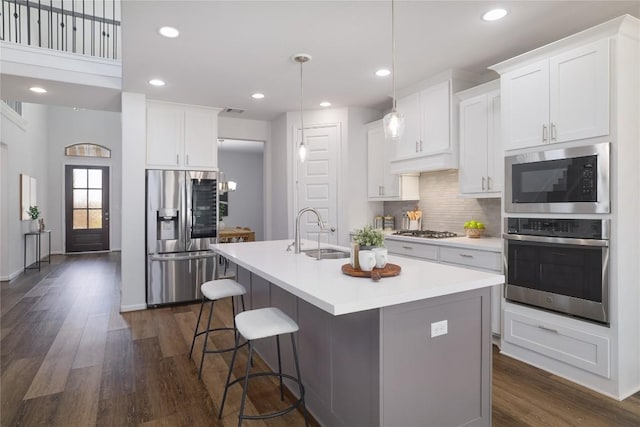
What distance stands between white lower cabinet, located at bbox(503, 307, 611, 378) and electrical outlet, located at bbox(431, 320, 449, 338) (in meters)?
1.38

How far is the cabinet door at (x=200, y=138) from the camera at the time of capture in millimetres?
4801

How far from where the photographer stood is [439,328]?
1763 millimetres

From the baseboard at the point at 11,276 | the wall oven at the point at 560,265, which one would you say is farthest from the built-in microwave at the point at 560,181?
the baseboard at the point at 11,276

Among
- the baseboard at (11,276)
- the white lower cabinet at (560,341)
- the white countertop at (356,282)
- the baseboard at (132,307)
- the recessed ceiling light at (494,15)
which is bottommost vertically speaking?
the baseboard at (132,307)

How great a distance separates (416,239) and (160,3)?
9.88ft

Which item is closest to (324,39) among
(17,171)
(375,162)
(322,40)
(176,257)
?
(322,40)

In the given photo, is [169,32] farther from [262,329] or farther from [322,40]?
[262,329]

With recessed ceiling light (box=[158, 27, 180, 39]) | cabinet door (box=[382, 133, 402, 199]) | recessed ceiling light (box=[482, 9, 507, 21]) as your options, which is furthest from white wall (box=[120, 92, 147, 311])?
recessed ceiling light (box=[482, 9, 507, 21])

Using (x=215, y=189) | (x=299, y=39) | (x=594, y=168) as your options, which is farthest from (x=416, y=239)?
(x=215, y=189)

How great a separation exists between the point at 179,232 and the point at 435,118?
3.38 m

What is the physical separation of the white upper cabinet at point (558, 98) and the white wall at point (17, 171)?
7186 millimetres

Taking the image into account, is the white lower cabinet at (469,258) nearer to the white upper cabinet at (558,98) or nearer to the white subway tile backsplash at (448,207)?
the white subway tile backsplash at (448,207)

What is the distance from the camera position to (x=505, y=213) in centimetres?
299

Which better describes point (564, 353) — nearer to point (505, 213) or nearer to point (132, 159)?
point (505, 213)
